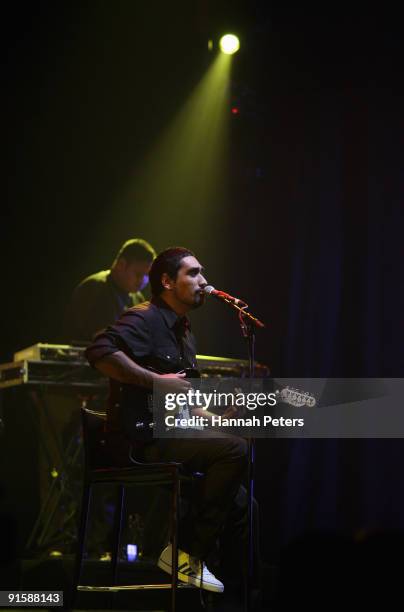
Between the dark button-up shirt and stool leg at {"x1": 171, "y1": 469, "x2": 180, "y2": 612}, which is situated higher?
the dark button-up shirt

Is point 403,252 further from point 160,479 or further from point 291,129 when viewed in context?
point 160,479

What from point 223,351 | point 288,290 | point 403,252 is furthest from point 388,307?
point 223,351

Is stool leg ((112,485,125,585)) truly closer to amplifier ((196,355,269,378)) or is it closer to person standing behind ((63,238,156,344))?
amplifier ((196,355,269,378))

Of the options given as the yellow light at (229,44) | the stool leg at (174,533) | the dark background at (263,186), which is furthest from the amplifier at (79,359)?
the yellow light at (229,44)

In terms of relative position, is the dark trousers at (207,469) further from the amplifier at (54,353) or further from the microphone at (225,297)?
the amplifier at (54,353)

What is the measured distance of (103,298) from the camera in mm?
5801

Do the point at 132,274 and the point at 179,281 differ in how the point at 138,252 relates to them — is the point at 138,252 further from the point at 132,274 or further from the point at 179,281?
the point at 179,281

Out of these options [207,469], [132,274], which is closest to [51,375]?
[132,274]

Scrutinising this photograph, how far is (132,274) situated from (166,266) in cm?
179

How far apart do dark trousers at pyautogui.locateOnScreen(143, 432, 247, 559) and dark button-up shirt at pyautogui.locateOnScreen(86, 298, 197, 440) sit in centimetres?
13

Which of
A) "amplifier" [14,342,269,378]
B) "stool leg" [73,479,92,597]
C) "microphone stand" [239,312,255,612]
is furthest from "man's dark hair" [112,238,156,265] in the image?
"stool leg" [73,479,92,597]

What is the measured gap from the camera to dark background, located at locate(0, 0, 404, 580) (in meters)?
5.97

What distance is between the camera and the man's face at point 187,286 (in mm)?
3908

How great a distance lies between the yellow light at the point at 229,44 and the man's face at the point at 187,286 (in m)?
3.16
